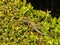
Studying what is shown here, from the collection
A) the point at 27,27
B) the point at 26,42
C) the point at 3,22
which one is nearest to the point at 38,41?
the point at 26,42

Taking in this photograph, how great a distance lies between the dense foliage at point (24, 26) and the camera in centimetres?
586

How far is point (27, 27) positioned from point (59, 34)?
983mm

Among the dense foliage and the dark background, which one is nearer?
the dense foliage

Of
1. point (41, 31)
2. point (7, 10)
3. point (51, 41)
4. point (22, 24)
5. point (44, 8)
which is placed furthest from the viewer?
point (44, 8)

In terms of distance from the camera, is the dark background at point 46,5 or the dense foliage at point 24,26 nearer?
the dense foliage at point 24,26

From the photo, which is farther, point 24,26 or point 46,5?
point 46,5

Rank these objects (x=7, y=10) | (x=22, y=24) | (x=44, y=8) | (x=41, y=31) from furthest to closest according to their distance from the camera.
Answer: (x=44, y=8) < (x=7, y=10) < (x=22, y=24) < (x=41, y=31)

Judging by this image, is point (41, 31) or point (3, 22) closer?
point (41, 31)

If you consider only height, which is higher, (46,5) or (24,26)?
(24,26)

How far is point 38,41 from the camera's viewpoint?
5.85 meters

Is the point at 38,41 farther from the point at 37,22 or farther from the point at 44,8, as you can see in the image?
the point at 44,8

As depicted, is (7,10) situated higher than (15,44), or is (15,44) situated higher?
(7,10)

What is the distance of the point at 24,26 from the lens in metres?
6.48

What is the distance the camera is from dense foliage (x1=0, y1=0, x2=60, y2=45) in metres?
5.86
